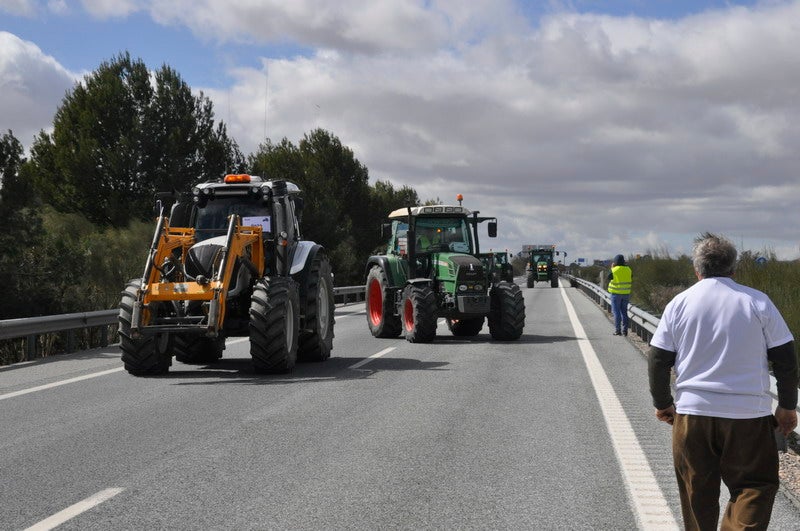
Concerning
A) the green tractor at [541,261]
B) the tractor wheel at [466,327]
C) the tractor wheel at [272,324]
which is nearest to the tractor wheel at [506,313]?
the tractor wheel at [466,327]

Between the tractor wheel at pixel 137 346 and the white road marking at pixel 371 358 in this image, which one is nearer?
the tractor wheel at pixel 137 346

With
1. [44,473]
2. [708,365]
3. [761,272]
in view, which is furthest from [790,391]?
[761,272]

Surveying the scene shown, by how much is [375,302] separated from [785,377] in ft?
50.6

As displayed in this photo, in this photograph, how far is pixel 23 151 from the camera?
776 inches

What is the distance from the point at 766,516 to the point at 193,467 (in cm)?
409

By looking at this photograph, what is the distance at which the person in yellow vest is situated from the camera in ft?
66.0

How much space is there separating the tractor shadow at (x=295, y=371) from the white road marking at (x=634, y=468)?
2991 mm

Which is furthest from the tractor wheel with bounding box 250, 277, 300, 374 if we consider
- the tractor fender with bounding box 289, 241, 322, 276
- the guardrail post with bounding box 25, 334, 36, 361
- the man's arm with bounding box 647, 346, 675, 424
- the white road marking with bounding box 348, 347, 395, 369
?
the man's arm with bounding box 647, 346, 675, 424

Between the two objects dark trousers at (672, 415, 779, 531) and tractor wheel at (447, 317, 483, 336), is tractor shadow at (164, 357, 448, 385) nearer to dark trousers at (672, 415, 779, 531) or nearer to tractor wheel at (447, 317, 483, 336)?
tractor wheel at (447, 317, 483, 336)

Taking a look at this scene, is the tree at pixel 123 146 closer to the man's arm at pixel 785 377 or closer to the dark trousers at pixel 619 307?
the dark trousers at pixel 619 307

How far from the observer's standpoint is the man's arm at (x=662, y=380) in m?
4.33

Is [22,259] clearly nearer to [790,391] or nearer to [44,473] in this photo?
[44,473]

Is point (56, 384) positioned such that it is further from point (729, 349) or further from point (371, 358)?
point (729, 349)

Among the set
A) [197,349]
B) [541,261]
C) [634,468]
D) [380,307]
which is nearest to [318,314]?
[197,349]
